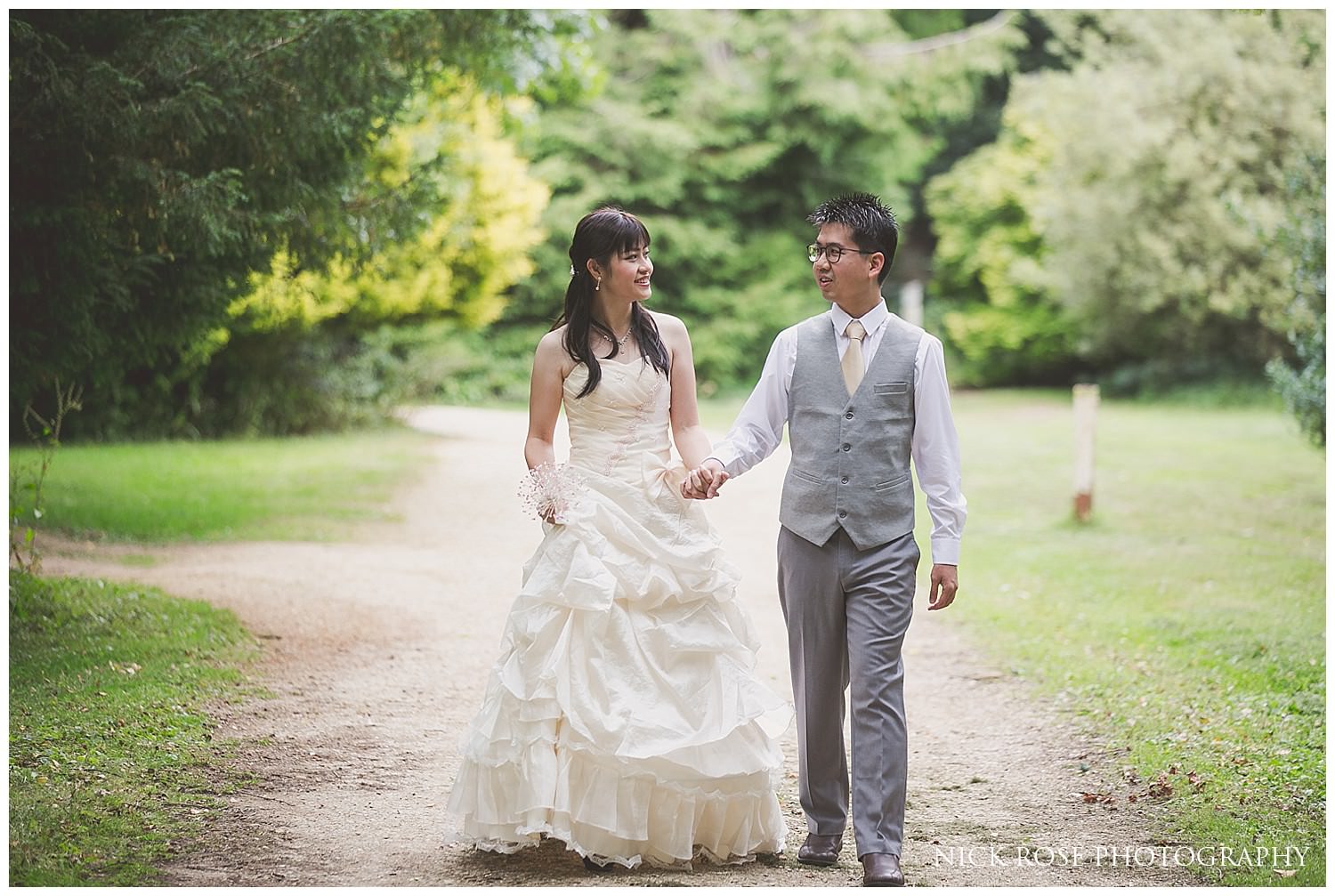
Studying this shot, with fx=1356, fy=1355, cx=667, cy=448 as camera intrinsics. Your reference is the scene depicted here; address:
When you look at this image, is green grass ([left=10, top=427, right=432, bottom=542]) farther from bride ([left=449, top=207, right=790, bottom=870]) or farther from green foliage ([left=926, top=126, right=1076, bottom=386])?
green foliage ([left=926, top=126, right=1076, bottom=386])

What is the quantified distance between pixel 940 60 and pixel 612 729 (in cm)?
2609

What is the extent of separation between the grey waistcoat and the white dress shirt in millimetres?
32

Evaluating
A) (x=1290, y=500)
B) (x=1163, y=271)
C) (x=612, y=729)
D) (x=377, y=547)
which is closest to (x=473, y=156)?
(x=377, y=547)

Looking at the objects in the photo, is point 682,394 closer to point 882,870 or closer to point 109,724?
point 882,870

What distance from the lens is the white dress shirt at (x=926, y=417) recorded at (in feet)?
13.1

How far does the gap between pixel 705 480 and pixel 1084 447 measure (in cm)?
889

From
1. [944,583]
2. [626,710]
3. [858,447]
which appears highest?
[858,447]

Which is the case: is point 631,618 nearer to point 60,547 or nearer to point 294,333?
point 60,547

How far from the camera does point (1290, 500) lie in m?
13.8

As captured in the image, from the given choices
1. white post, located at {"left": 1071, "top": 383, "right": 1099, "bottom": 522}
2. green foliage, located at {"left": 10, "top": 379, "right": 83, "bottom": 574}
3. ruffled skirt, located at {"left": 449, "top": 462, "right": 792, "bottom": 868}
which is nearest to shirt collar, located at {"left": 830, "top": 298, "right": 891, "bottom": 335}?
ruffled skirt, located at {"left": 449, "top": 462, "right": 792, "bottom": 868}

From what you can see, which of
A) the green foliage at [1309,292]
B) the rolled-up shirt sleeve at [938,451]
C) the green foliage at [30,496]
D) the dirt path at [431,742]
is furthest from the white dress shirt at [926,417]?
the green foliage at [1309,292]

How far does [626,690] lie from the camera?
3.98 m

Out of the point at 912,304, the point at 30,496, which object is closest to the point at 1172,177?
the point at 912,304

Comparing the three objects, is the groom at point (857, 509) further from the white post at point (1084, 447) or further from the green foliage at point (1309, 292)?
the white post at point (1084, 447)
